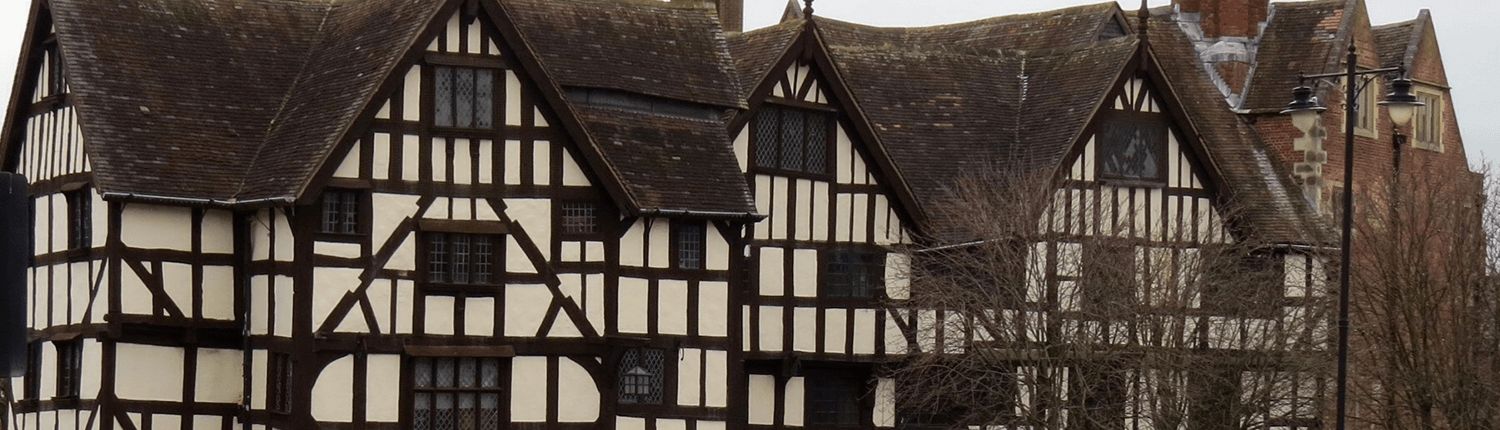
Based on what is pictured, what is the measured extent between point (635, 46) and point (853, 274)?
490cm

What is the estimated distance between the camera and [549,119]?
1226 inches

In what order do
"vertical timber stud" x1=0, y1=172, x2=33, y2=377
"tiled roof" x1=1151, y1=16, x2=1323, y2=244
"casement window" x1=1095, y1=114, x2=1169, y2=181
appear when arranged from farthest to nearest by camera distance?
1. "tiled roof" x1=1151, y1=16, x2=1323, y2=244
2. "casement window" x1=1095, y1=114, x2=1169, y2=181
3. "vertical timber stud" x1=0, y1=172, x2=33, y2=377

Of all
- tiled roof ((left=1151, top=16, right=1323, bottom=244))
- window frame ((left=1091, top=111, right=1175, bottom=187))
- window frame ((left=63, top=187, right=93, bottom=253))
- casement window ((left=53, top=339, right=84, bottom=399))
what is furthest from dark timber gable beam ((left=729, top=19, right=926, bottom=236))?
casement window ((left=53, top=339, right=84, bottom=399))

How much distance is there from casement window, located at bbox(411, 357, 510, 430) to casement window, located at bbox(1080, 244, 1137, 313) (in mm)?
8206

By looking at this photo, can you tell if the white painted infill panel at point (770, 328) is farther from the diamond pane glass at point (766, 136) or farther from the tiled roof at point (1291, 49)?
the tiled roof at point (1291, 49)

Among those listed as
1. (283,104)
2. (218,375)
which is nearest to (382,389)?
(218,375)

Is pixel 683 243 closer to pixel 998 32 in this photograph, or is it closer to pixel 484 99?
pixel 484 99

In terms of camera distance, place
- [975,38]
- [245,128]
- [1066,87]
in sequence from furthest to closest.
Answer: [975,38]
[1066,87]
[245,128]

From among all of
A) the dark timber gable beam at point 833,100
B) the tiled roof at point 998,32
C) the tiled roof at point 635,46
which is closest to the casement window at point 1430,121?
the tiled roof at point 998,32

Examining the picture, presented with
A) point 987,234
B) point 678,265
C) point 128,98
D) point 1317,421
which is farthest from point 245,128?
point 1317,421

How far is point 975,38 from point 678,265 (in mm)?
11800

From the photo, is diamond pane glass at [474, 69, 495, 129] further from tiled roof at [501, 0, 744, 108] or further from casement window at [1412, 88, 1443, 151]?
casement window at [1412, 88, 1443, 151]

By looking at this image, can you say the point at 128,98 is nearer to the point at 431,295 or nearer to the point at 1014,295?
the point at 431,295

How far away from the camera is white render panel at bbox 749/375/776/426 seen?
114ft
